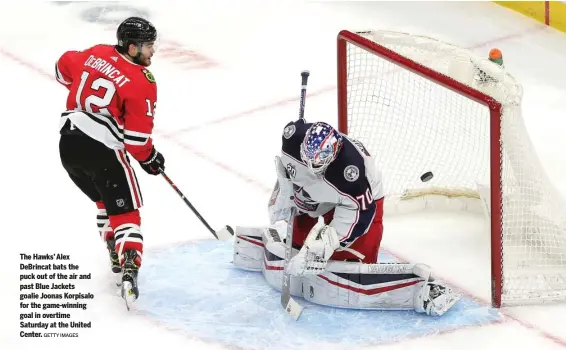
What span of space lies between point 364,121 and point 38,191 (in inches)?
54.2

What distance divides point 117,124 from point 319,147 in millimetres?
673

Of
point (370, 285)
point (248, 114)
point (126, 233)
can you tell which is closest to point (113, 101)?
point (126, 233)

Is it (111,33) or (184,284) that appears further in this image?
(111,33)

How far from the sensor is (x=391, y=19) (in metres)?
6.99


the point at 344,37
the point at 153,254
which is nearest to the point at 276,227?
the point at 153,254

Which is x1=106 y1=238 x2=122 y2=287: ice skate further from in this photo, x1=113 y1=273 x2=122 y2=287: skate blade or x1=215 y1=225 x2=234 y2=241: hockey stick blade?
x1=215 y1=225 x2=234 y2=241: hockey stick blade

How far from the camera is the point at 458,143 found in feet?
15.5

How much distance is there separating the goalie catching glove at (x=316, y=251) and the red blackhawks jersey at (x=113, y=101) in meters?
0.61

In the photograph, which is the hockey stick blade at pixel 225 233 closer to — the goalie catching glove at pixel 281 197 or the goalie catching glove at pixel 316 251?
the goalie catching glove at pixel 281 197

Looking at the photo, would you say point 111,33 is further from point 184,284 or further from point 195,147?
point 184,284

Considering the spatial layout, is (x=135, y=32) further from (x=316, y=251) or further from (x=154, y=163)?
(x=316, y=251)

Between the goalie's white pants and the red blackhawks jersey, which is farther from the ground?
the red blackhawks jersey

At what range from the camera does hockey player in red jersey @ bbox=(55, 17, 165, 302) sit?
153 inches

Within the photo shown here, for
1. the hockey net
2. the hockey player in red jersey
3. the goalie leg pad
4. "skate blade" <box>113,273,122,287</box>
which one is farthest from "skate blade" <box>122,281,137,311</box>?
the hockey net
